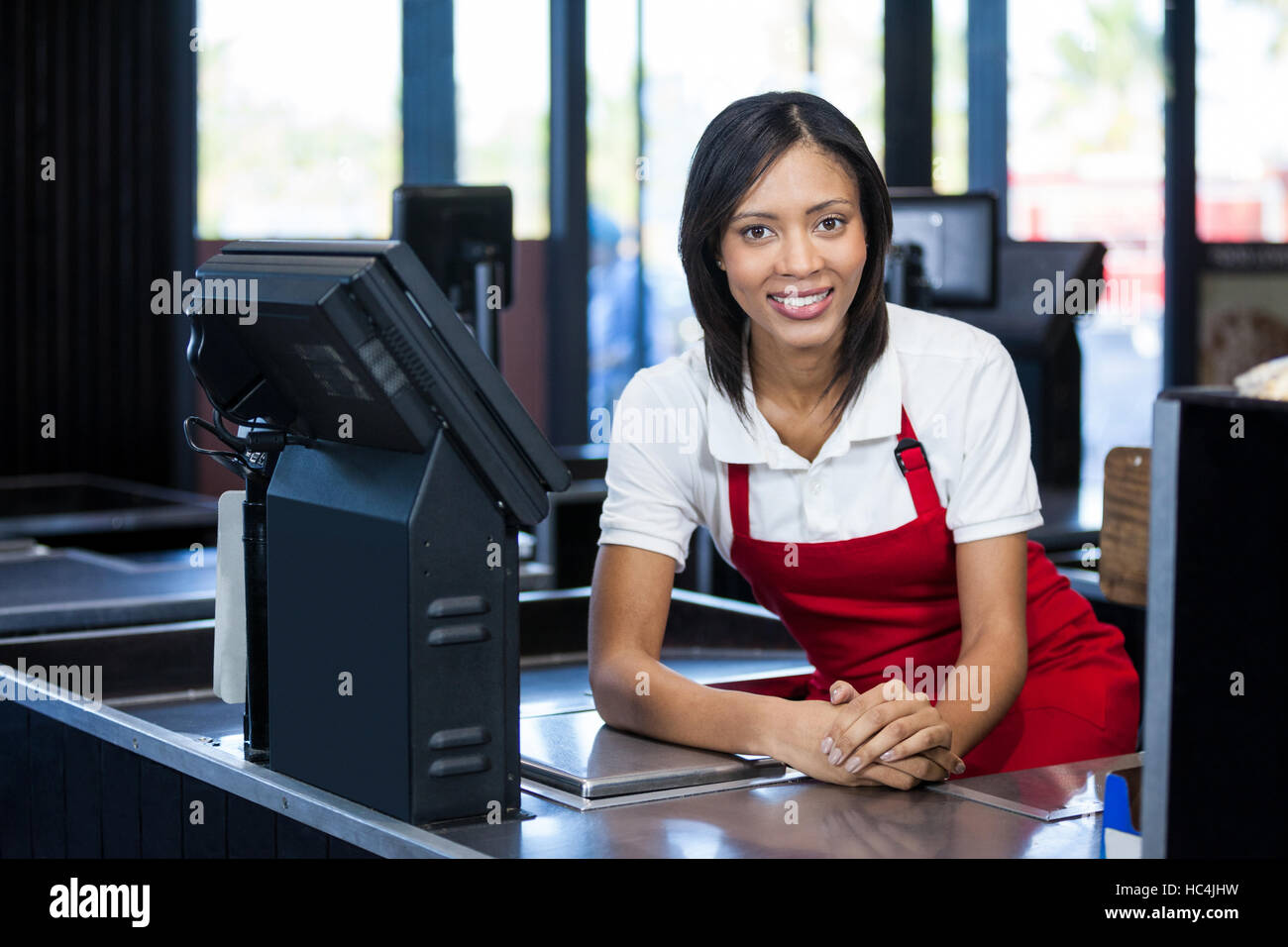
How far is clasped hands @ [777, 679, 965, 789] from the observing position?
1.51 meters

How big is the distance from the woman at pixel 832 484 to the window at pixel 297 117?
487 cm

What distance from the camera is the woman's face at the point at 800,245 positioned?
1.73 m

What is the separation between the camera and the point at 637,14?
7.56 m

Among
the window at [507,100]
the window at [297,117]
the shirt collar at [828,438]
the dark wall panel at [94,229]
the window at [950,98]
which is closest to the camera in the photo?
the shirt collar at [828,438]

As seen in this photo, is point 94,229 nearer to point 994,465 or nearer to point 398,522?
point 994,465

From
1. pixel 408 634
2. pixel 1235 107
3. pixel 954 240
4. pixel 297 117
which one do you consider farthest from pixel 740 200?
pixel 1235 107

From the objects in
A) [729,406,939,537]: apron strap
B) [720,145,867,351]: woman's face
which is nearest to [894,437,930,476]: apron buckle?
[729,406,939,537]: apron strap

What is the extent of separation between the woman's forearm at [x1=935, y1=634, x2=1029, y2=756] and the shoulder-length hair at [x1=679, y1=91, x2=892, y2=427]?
0.98 ft

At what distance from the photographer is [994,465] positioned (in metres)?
1.76

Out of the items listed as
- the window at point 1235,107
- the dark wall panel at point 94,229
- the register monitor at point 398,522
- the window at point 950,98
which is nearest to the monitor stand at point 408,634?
the register monitor at point 398,522

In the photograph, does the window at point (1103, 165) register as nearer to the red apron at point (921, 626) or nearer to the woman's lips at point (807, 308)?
the red apron at point (921, 626)

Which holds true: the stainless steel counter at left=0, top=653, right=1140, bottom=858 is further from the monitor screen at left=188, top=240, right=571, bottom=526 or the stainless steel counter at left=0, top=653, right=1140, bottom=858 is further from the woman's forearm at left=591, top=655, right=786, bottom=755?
the monitor screen at left=188, top=240, right=571, bottom=526

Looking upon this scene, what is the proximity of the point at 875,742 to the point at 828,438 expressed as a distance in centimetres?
42
